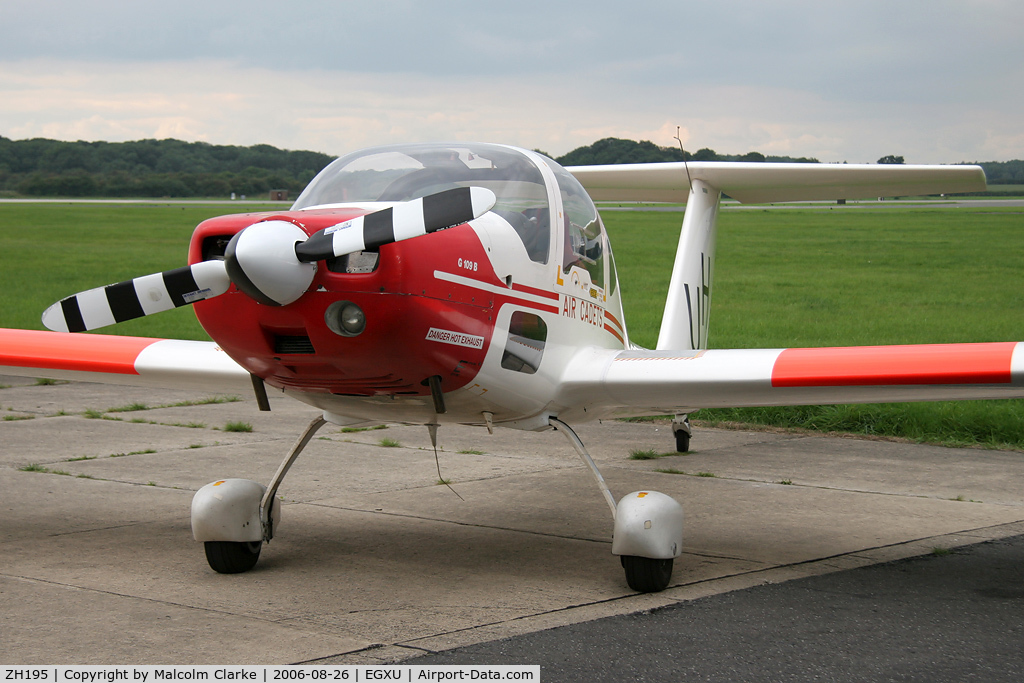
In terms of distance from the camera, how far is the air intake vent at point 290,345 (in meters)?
4.45

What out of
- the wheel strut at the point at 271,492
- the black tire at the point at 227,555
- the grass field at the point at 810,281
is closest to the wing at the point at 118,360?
the wheel strut at the point at 271,492

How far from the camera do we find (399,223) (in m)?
4.01

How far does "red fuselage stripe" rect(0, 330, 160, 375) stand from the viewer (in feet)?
21.1

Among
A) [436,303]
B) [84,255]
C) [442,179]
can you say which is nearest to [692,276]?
[442,179]

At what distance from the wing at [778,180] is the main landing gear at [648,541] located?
2653 mm

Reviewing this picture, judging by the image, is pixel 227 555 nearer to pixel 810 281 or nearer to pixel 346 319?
pixel 346 319

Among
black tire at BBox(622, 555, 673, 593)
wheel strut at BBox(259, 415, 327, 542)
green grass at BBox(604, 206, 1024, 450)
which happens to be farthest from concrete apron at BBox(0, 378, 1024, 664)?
green grass at BBox(604, 206, 1024, 450)

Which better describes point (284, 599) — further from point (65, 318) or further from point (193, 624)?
point (65, 318)

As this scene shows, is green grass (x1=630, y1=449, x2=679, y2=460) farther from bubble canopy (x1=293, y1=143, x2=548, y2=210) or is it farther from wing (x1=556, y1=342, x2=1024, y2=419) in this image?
bubble canopy (x1=293, y1=143, x2=548, y2=210)

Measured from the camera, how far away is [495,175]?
211 inches

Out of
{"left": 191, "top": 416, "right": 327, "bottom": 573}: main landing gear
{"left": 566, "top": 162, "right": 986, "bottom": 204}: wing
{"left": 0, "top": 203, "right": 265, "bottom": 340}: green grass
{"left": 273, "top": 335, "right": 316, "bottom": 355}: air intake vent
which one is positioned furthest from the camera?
{"left": 0, "top": 203, "right": 265, "bottom": 340}: green grass

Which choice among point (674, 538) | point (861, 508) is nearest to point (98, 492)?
point (674, 538)

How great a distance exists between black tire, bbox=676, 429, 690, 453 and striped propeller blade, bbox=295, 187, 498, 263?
550cm
